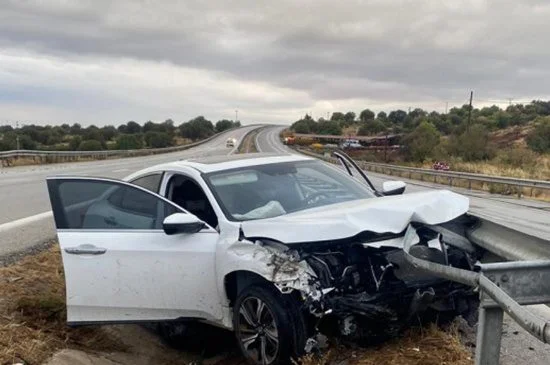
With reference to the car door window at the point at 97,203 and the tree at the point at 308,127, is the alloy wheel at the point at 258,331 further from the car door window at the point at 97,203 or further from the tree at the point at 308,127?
the tree at the point at 308,127

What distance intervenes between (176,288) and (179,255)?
0.94ft

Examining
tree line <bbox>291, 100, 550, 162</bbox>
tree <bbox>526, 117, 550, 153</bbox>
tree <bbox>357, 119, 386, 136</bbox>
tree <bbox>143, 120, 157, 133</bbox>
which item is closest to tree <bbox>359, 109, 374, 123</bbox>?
tree line <bbox>291, 100, 550, 162</bbox>

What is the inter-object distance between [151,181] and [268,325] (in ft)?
7.56

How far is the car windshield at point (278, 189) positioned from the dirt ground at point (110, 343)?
1334 millimetres

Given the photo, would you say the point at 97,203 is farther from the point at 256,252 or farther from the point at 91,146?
the point at 91,146

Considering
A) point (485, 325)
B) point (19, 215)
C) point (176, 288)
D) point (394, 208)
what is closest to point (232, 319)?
point (176, 288)

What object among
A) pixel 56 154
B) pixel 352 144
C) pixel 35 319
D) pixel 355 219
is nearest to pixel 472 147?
pixel 352 144

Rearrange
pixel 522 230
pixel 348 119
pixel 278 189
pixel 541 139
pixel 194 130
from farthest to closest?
1. pixel 348 119
2. pixel 194 130
3. pixel 541 139
4. pixel 522 230
5. pixel 278 189

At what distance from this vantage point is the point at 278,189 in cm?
545

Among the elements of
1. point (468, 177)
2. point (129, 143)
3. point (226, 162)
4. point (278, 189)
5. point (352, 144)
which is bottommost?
point (352, 144)

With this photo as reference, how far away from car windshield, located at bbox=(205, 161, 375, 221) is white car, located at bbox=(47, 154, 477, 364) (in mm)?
15

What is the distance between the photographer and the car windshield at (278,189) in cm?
509

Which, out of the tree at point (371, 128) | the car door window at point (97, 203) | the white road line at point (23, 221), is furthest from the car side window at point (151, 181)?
the tree at point (371, 128)

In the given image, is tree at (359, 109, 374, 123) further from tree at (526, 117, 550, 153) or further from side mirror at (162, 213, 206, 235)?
side mirror at (162, 213, 206, 235)
